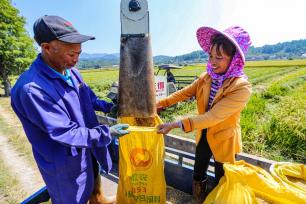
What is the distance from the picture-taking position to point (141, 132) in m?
2.22

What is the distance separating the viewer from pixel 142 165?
7.63 ft

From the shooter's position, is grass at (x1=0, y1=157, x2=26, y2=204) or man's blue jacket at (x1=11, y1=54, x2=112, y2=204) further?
grass at (x1=0, y1=157, x2=26, y2=204)

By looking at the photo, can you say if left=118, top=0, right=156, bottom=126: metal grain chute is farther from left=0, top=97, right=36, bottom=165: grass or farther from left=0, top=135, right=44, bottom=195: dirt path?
left=0, top=97, right=36, bottom=165: grass

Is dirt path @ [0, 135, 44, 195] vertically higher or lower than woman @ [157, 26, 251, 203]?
lower

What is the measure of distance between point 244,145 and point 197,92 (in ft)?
9.67

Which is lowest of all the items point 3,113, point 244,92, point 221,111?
point 3,113

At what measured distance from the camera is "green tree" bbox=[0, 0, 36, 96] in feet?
49.6

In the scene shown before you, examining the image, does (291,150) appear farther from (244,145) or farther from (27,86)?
(27,86)

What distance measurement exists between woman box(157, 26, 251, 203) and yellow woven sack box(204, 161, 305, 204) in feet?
1.01

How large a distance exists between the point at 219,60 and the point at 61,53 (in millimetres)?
1187

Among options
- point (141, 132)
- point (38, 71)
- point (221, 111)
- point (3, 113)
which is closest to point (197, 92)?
point (221, 111)

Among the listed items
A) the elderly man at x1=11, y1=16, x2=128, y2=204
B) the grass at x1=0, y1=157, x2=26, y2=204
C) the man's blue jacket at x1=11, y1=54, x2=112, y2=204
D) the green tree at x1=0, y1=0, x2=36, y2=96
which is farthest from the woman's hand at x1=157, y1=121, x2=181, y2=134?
the green tree at x1=0, y1=0, x2=36, y2=96

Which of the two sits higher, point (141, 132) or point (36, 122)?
point (36, 122)

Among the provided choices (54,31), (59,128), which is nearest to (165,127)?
(59,128)
